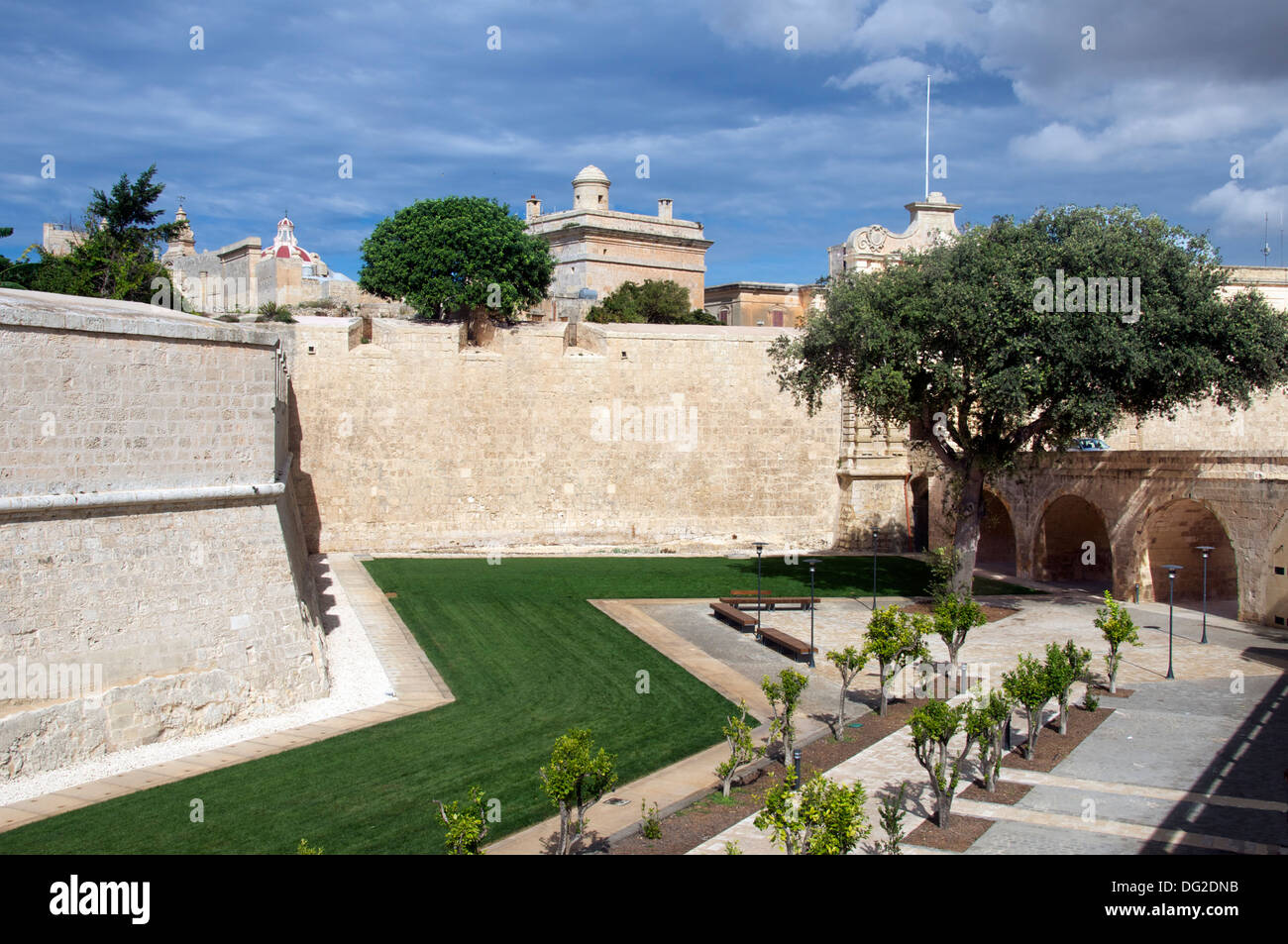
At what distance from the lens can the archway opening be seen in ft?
73.6

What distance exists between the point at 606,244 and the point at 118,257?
1976 centimetres

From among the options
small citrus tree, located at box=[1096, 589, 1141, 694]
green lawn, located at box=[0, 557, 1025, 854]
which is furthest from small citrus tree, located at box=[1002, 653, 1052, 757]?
green lawn, located at box=[0, 557, 1025, 854]

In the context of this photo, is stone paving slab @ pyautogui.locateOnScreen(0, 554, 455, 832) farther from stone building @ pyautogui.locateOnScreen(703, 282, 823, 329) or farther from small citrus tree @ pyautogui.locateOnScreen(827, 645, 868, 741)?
stone building @ pyautogui.locateOnScreen(703, 282, 823, 329)

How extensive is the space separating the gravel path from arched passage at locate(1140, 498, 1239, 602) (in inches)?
642

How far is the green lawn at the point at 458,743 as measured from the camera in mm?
9406

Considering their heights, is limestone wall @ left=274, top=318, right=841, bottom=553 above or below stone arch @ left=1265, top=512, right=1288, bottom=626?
above

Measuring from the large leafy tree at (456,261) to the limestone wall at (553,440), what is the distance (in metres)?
3.75

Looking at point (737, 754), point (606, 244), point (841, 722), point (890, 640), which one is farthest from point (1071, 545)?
point (606, 244)

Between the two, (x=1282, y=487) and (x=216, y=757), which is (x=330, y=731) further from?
(x=1282, y=487)

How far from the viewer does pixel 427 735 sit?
489 inches
